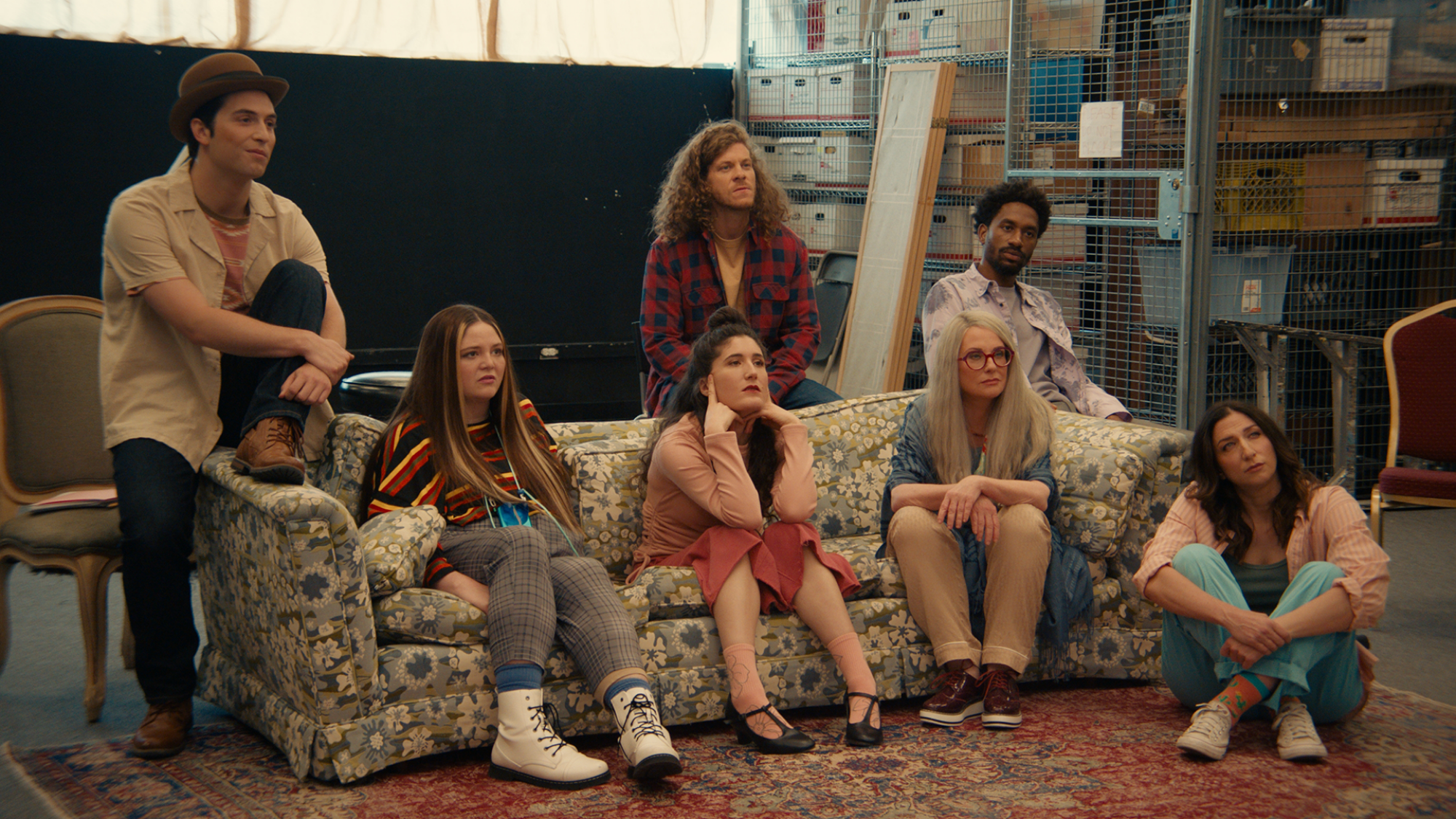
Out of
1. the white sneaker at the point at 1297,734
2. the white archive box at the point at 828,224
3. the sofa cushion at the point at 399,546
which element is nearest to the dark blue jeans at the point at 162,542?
the sofa cushion at the point at 399,546

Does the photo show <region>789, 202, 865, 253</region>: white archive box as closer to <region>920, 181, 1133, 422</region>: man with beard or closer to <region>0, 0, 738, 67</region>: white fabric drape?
<region>0, 0, 738, 67</region>: white fabric drape

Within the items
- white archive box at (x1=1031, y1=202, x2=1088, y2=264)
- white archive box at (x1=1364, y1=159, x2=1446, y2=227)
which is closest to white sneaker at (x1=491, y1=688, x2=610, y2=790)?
white archive box at (x1=1031, y1=202, x2=1088, y2=264)

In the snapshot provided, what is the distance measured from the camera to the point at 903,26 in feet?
17.9

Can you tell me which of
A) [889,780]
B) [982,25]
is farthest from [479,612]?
[982,25]

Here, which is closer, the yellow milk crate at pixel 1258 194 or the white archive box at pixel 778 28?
the yellow milk crate at pixel 1258 194

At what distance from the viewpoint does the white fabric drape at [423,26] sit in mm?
5207

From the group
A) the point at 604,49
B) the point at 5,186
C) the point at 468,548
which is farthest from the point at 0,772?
the point at 604,49

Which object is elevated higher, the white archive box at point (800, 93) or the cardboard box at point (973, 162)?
the white archive box at point (800, 93)

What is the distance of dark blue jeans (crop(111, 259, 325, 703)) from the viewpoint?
2664 millimetres

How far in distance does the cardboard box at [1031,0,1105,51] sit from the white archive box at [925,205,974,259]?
79 cm

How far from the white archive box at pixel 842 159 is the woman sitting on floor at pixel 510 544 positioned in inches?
124

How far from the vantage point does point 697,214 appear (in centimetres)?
373

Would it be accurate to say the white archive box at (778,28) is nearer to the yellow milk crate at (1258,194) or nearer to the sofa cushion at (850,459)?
the yellow milk crate at (1258,194)

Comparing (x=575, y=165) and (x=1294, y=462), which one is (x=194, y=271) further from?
(x=575, y=165)
